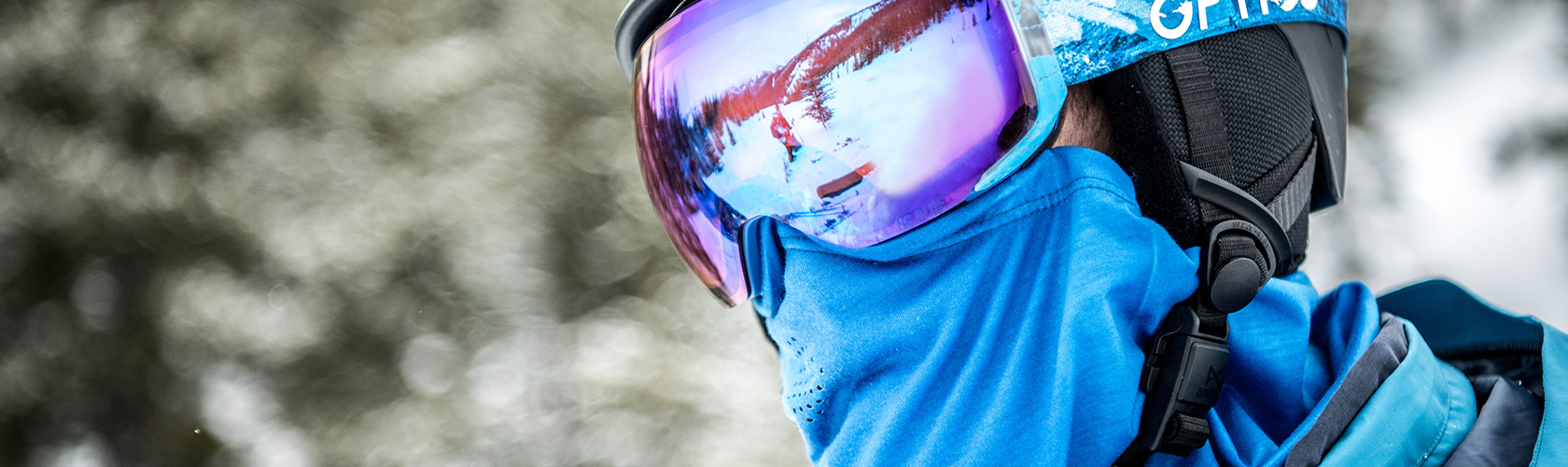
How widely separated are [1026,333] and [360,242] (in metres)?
3.02

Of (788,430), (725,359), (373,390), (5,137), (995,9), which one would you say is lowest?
(788,430)

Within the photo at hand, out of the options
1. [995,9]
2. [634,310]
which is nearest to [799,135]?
[995,9]

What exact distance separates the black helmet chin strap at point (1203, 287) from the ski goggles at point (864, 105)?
0.15 metres

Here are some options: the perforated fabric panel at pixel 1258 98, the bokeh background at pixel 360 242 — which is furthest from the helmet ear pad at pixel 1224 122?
the bokeh background at pixel 360 242

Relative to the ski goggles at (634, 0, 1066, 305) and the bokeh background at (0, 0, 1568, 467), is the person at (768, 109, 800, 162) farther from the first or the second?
the bokeh background at (0, 0, 1568, 467)

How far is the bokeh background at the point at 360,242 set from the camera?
3.15 metres

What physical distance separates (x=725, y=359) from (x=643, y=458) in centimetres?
48

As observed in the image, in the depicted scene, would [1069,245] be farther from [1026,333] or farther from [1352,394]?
[1352,394]

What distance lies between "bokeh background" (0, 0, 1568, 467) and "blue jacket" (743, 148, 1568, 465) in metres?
2.43

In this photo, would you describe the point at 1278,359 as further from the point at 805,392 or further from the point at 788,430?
the point at 788,430

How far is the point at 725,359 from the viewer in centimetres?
324

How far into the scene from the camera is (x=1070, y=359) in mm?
731

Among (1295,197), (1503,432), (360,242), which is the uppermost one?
(360,242)

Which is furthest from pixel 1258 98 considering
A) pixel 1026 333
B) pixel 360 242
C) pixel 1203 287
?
pixel 360 242
